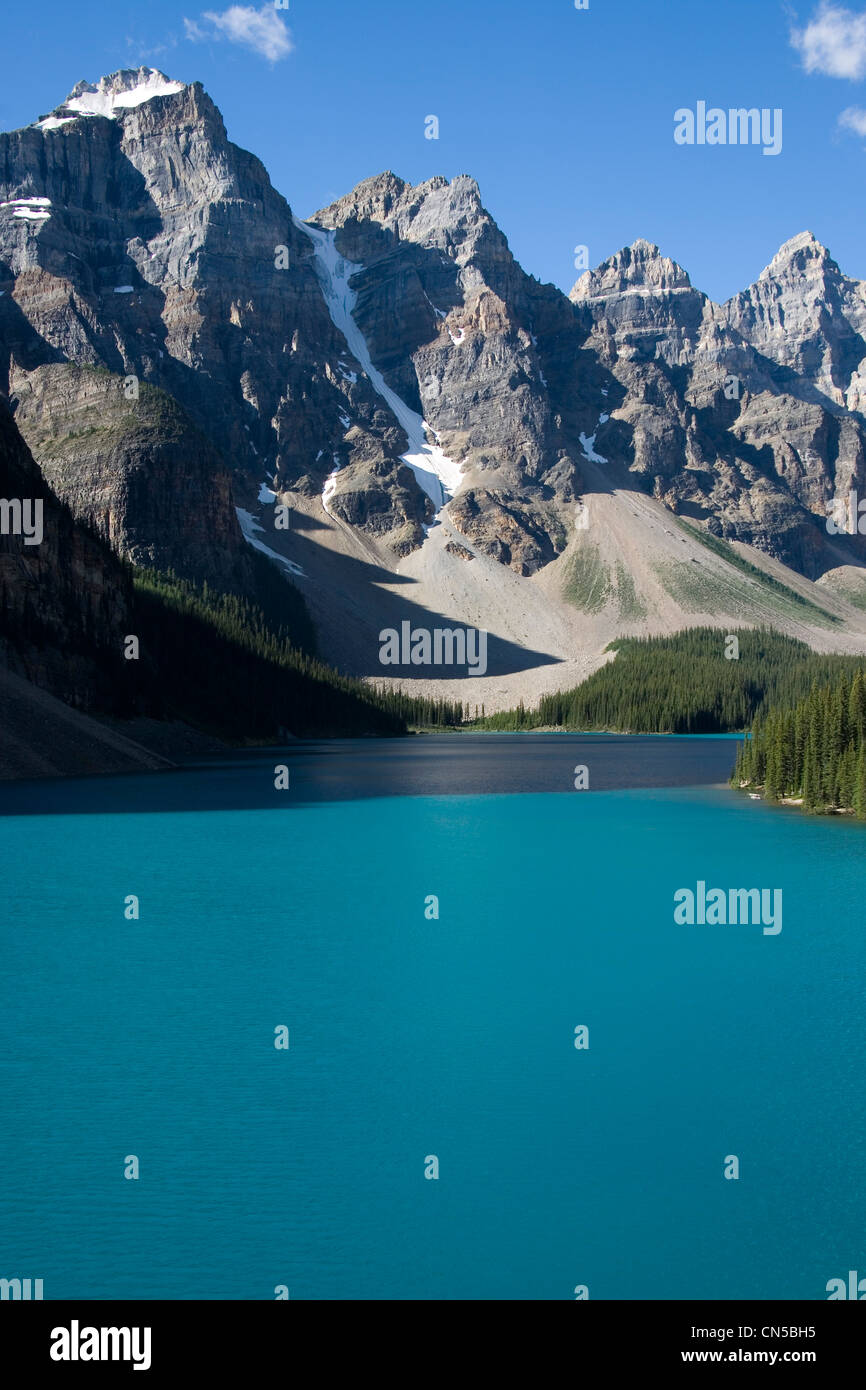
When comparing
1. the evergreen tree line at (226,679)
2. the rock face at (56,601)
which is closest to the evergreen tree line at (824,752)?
the rock face at (56,601)

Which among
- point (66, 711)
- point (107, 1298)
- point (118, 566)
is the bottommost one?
point (107, 1298)

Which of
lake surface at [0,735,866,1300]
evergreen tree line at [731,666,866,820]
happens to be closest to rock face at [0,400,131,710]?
lake surface at [0,735,866,1300]

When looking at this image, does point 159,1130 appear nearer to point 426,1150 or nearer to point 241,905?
point 426,1150

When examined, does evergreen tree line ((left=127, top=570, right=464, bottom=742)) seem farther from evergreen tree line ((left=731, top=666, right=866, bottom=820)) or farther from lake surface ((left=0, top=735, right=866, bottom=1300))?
lake surface ((left=0, top=735, right=866, bottom=1300))

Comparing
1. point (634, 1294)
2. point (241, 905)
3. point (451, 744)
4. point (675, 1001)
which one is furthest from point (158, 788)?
point (451, 744)

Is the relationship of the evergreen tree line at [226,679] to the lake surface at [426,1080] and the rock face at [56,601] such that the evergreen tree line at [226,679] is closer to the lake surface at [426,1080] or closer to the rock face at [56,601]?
the rock face at [56,601]
